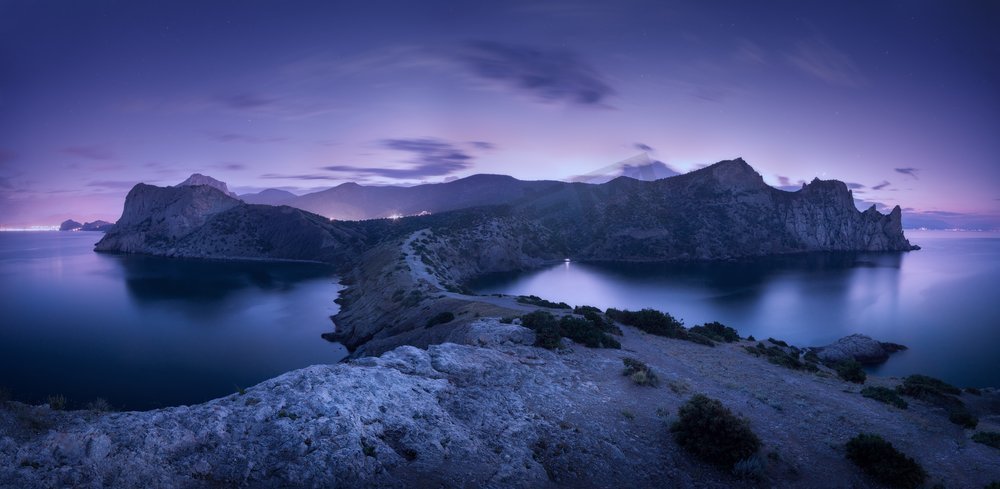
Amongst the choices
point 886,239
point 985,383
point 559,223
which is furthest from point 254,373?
point 886,239

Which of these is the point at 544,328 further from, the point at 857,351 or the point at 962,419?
the point at 857,351

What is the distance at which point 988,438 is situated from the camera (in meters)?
14.0

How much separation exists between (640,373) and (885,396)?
10.7 meters

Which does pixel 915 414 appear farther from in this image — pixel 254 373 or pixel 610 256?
pixel 610 256

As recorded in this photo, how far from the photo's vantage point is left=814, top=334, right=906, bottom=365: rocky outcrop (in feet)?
119

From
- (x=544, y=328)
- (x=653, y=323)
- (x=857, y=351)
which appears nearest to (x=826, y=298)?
(x=857, y=351)

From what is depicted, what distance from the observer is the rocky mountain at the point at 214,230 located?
4776 inches

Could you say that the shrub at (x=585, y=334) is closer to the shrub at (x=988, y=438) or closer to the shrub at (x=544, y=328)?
the shrub at (x=544, y=328)

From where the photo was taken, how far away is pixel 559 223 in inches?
5384

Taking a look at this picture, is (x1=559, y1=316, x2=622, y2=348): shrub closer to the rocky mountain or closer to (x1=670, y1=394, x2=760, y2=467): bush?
(x1=670, y1=394, x2=760, y2=467): bush

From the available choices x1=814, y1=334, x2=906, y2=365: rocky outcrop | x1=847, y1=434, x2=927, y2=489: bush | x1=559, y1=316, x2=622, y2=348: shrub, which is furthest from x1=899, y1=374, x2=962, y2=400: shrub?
x1=814, y1=334, x2=906, y2=365: rocky outcrop

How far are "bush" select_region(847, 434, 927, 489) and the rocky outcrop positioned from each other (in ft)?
95.3

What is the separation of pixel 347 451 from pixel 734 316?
5634cm

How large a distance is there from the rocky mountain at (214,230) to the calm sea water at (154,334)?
35.8 m
